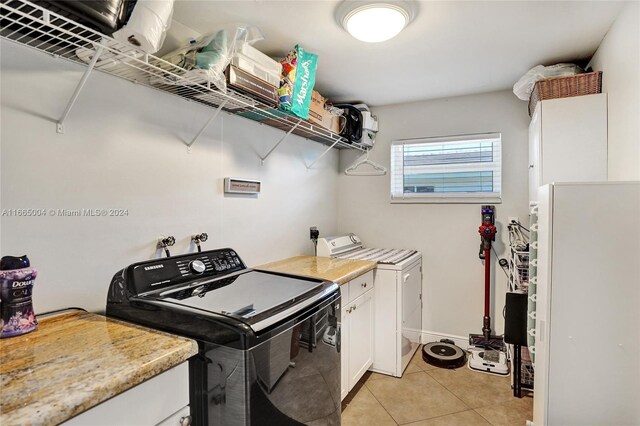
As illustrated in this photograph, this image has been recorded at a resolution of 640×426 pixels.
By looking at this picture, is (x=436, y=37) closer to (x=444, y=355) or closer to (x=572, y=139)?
(x=572, y=139)

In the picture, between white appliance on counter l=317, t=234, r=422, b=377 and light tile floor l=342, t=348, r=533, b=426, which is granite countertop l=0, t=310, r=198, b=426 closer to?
light tile floor l=342, t=348, r=533, b=426

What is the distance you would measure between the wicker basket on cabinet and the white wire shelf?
1720 mm

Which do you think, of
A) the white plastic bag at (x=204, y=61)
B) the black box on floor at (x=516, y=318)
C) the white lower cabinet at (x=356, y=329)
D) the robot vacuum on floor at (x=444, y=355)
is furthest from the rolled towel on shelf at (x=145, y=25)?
the robot vacuum on floor at (x=444, y=355)

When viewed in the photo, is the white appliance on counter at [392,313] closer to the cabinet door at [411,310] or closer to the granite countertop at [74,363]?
the cabinet door at [411,310]

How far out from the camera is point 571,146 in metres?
2.04

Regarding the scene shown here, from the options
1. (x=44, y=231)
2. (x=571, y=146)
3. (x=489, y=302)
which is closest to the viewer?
(x=44, y=231)

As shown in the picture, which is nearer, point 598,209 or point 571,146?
point 598,209

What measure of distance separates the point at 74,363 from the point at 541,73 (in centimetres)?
291

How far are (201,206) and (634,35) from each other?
2309 mm

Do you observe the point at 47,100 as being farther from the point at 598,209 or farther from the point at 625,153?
the point at 625,153

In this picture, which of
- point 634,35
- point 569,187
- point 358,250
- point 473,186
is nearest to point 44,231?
point 569,187

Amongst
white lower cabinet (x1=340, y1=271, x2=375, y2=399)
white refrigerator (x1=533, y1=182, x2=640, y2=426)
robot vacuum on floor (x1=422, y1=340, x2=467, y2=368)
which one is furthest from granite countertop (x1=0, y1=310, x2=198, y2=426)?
robot vacuum on floor (x1=422, y1=340, x2=467, y2=368)

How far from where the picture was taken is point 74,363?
88 cm

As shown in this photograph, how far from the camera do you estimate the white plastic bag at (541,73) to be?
2212mm
